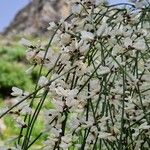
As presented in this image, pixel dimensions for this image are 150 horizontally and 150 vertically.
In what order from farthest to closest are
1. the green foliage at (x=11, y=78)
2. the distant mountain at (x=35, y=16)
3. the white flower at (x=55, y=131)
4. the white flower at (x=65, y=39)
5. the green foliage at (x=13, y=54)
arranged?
the distant mountain at (x=35, y=16) → the green foliage at (x=13, y=54) → the green foliage at (x=11, y=78) → the white flower at (x=65, y=39) → the white flower at (x=55, y=131)

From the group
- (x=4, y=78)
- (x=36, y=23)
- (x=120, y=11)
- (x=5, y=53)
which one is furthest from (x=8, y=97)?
(x=36, y=23)

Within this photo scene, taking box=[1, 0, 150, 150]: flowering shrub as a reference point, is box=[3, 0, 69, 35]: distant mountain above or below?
above

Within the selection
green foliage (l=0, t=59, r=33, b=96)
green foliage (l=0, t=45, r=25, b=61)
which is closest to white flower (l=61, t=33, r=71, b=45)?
green foliage (l=0, t=59, r=33, b=96)

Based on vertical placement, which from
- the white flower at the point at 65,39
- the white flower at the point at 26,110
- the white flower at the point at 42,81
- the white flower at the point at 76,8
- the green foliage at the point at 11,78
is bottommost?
the white flower at the point at 26,110

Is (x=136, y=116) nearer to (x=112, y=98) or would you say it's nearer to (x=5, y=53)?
(x=112, y=98)

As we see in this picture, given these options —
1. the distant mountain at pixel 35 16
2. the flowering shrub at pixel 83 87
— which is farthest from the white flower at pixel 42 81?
the distant mountain at pixel 35 16

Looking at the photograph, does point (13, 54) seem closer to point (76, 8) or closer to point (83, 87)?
point (76, 8)

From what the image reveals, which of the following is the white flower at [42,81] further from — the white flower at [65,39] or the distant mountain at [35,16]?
the distant mountain at [35,16]

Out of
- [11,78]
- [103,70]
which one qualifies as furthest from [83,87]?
[11,78]

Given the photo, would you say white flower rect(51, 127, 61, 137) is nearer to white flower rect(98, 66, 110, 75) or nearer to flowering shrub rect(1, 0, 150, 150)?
flowering shrub rect(1, 0, 150, 150)
